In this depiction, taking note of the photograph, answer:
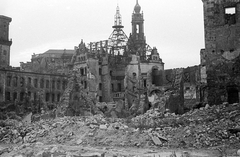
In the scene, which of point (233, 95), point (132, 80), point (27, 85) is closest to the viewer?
point (233, 95)

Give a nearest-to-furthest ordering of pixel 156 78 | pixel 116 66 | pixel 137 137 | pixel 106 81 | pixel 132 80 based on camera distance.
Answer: pixel 137 137, pixel 156 78, pixel 132 80, pixel 106 81, pixel 116 66

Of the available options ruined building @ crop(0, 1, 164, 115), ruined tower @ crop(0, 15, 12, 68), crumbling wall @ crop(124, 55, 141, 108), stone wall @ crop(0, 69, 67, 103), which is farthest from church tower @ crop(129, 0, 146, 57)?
ruined tower @ crop(0, 15, 12, 68)

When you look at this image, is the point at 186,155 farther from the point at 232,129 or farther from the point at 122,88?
the point at 122,88

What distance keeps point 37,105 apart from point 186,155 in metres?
37.2

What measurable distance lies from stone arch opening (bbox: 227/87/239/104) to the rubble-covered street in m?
3.17

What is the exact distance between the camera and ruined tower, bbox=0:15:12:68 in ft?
197

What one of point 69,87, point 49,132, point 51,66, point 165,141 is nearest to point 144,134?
point 165,141

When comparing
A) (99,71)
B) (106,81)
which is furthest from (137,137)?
(99,71)

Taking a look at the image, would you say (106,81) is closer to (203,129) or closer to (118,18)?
(118,18)

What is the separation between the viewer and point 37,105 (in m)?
47.4

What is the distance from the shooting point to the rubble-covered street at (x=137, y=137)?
14.2 m

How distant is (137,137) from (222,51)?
10065 millimetres

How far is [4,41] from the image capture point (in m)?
60.8

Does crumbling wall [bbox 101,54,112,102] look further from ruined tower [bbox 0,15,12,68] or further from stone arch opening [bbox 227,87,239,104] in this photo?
stone arch opening [bbox 227,87,239,104]
